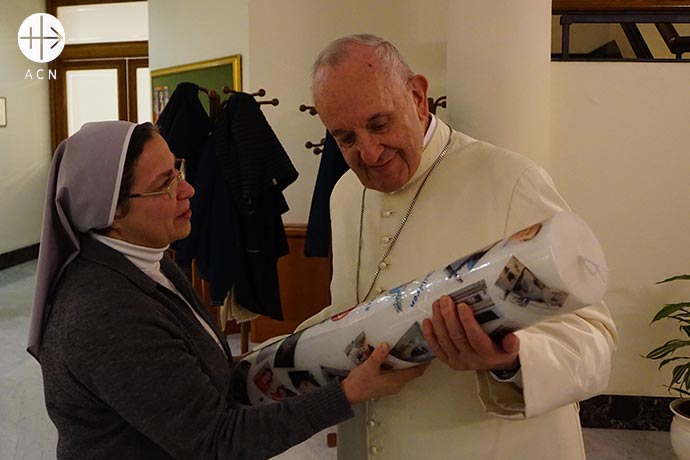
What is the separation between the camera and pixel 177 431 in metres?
1.18

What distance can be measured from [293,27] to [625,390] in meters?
2.79

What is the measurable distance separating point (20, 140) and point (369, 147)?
24.4 ft

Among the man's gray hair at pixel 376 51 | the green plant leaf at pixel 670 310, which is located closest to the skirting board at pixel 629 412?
the green plant leaf at pixel 670 310

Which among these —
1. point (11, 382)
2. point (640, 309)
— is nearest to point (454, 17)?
point (640, 309)

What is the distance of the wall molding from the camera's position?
7426mm

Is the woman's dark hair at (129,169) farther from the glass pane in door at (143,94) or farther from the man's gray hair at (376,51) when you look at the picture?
the glass pane in door at (143,94)

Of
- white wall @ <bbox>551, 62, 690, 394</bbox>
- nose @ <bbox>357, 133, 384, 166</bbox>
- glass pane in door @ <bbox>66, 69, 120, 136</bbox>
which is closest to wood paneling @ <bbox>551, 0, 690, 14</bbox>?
white wall @ <bbox>551, 62, 690, 394</bbox>

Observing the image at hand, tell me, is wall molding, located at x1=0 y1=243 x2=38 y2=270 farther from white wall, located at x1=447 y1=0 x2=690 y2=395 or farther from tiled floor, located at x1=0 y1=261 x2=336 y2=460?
white wall, located at x1=447 y1=0 x2=690 y2=395

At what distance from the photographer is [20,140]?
7637mm

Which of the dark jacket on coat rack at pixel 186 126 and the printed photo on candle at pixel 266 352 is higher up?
the dark jacket on coat rack at pixel 186 126

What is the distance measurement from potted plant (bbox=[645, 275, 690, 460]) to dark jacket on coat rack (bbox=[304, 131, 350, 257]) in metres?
1.51

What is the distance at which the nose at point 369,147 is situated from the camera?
1.20 m

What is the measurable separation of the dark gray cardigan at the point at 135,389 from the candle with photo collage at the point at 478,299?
78 mm

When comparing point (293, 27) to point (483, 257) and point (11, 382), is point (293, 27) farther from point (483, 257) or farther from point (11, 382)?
point (483, 257)
